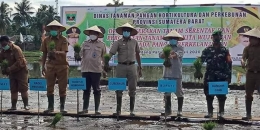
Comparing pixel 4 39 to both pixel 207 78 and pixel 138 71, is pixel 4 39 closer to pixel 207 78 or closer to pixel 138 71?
pixel 138 71

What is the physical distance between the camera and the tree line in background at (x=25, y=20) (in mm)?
82506

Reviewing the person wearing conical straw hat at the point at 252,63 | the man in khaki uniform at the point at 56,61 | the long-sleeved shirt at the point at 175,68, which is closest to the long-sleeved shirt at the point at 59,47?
the man in khaki uniform at the point at 56,61

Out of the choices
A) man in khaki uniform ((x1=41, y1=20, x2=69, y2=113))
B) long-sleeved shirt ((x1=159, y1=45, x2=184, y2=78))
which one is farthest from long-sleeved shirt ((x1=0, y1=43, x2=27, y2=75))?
long-sleeved shirt ((x1=159, y1=45, x2=184, y2=78))

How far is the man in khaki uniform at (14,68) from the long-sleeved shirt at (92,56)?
1501 mm

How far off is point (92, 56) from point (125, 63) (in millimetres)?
694

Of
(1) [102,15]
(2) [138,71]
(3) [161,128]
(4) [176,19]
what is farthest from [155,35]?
(3) [161,128]

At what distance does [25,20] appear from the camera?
9538 cm

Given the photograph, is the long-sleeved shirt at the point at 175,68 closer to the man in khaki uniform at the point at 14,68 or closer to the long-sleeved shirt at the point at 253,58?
the long-sleeved shirt at the point at 253,58

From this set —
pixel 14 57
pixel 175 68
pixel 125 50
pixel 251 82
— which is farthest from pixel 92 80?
pixel 251 82

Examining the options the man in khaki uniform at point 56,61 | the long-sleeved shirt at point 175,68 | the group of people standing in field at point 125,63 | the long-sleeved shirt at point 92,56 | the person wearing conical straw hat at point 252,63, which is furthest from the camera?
the man in khaki uniform at point 56,61

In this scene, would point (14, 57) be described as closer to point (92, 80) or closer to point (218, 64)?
point (92, 80)

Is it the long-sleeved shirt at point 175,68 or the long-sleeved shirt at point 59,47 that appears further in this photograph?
the long-sleeved shirt at point 59,47

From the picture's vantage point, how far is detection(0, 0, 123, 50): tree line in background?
8251cm

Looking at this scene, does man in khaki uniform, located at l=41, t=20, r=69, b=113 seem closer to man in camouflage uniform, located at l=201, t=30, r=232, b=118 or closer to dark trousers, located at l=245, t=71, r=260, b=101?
man in camouflage uniform, located at l=201, t=30, r=232, b=118
